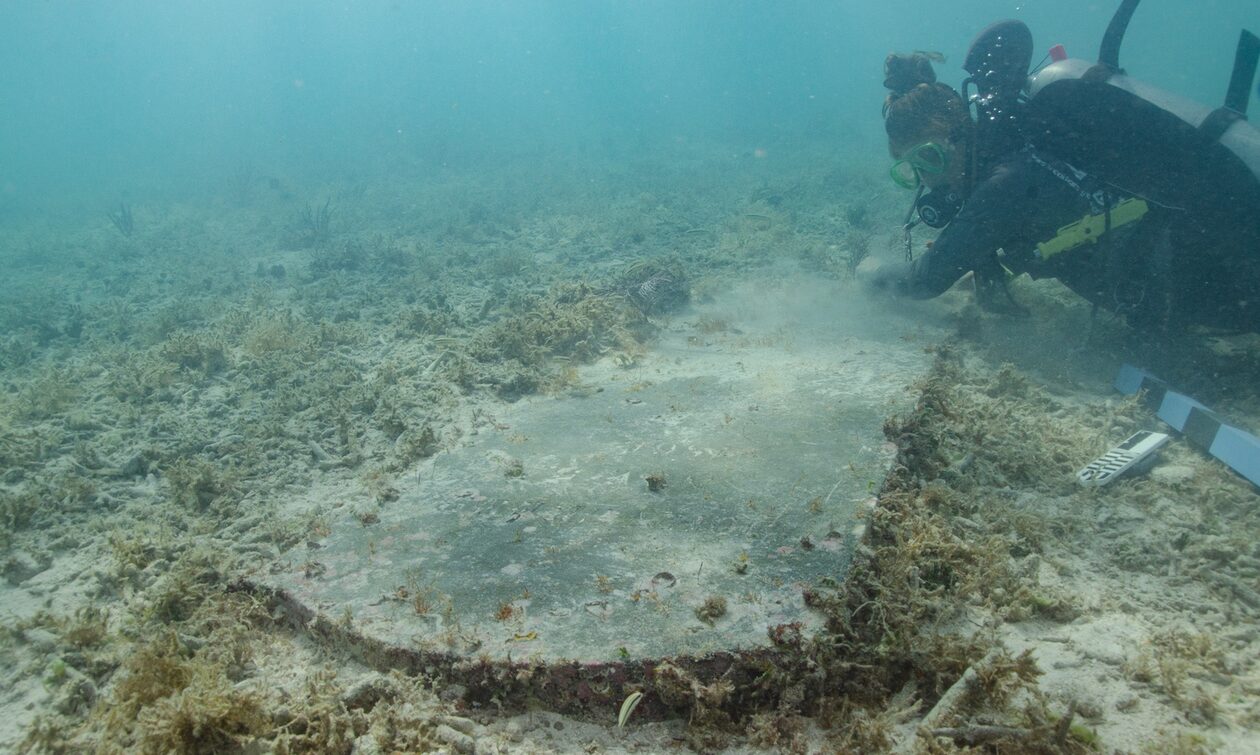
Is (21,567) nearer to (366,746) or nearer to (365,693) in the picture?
(365,693)

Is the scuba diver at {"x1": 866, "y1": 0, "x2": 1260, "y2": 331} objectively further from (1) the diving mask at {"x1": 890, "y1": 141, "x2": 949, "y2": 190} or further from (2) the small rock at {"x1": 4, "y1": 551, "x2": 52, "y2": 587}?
(2) the small rock at {"x1": 4, "y1": 551, "x2": 52, "y2": 587}

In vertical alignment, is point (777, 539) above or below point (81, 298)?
above

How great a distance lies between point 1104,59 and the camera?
573 cm

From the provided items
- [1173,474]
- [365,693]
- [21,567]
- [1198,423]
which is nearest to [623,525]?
[365,693]

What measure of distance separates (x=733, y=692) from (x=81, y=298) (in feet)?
41.6

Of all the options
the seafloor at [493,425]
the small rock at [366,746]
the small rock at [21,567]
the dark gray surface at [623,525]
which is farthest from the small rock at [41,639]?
the small rock at [366,746]

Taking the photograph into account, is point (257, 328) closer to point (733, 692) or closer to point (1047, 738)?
point (733, 692)

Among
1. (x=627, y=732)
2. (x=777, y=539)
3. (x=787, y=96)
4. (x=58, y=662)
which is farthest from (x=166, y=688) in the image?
(x=787, y=96)

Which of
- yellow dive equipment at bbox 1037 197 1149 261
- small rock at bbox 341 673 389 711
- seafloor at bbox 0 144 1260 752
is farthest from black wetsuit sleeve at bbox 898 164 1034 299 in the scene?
small rock at bbox 341 673 389 711

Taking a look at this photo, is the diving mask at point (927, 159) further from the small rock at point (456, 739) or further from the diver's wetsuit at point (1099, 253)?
the small rock at point (456, 739)

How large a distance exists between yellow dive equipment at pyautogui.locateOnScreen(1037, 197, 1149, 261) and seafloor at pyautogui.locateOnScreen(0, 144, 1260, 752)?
974 mm

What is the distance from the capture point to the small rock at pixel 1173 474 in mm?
3971

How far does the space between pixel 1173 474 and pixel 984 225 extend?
8.85ft

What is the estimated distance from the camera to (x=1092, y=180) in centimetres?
551
